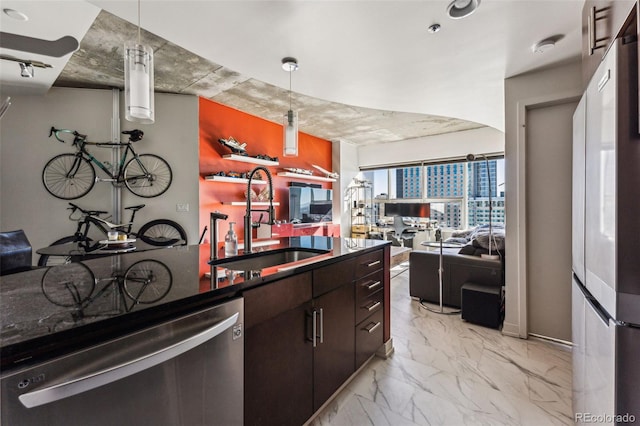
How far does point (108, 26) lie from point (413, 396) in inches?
153

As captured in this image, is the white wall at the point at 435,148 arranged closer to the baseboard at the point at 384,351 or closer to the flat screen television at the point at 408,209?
the flat screen television at the point at 408,209

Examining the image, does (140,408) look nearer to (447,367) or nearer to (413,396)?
(413,396)

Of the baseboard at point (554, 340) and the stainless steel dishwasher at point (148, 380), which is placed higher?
the stainless steel dishwasher at point (148, 380)

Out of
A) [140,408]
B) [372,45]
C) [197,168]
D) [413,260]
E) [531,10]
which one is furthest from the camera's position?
[197,168]

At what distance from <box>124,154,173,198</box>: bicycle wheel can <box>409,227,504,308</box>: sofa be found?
366 centimetres

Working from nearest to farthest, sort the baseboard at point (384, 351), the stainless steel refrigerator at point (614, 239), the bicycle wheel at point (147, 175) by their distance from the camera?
the stainless steel refrigerator at point (614, 239) → the baseboard at point (384, 351) → the bicycle wheel at point (147, 175)

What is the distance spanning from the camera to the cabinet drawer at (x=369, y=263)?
1.85 meters

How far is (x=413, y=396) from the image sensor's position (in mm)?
1794

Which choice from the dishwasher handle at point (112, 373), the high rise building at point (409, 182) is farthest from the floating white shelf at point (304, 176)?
the dishwasher handle at point (112, 373)

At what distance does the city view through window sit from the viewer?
246 inches

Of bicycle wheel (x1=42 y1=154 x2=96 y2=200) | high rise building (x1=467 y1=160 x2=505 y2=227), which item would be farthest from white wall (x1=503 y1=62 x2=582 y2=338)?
bicycle wheel (x1=42 y1=154 x2=96 y2=200)

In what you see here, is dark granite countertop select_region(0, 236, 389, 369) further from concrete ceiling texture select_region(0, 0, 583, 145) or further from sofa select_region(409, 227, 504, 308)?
sofa select_region(409, 227, 504, 308)

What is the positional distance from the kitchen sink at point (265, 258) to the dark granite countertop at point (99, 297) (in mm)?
221

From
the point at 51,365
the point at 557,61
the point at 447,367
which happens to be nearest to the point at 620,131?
the point at 51,365
